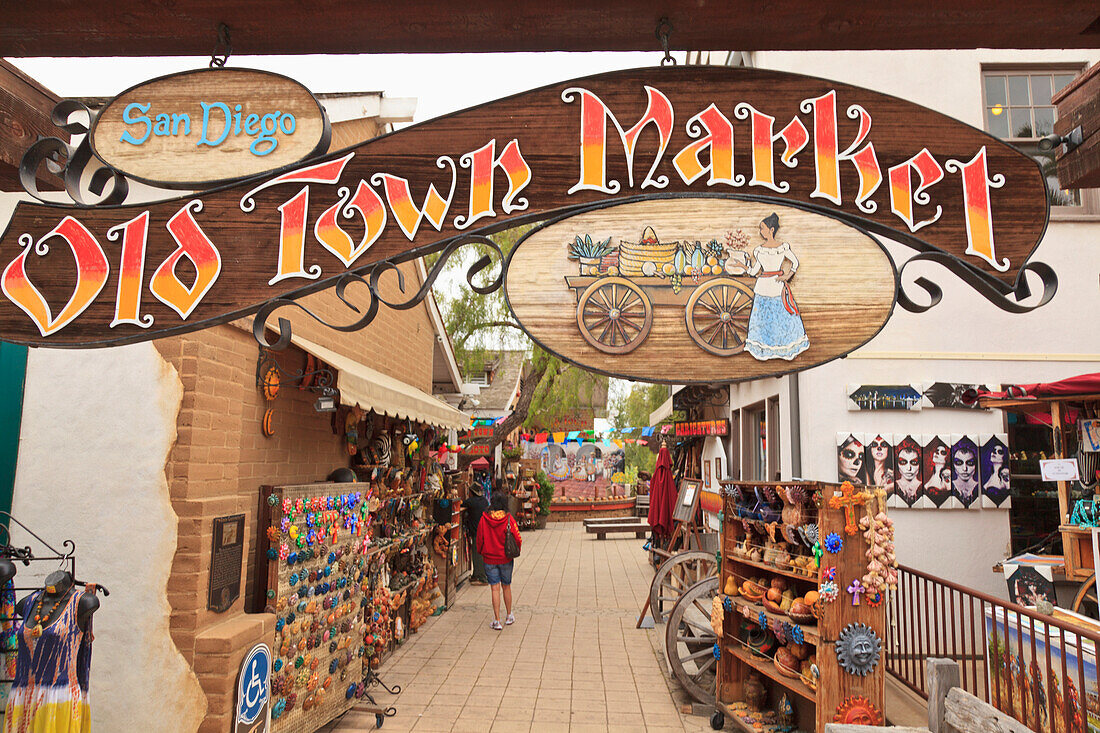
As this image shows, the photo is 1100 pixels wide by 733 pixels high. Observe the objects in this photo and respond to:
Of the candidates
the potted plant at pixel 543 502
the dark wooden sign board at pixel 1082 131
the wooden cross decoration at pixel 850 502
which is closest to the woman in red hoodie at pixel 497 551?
the wooden cross decoration at pixel 850 502

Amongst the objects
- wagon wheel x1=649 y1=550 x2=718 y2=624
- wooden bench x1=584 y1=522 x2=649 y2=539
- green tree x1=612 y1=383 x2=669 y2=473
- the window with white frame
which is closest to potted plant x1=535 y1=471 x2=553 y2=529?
wooden bench x1=584 y1=522 x2=649 y2=539

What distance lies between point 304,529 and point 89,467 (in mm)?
1483

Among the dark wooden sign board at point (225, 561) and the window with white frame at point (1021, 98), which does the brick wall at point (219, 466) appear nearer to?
the dark wooden sign board at point (225, 561)

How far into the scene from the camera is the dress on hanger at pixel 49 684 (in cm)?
307

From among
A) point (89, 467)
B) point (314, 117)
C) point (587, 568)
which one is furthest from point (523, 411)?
point (314, 117)

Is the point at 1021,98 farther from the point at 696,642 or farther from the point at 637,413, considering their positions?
the point at 637,413

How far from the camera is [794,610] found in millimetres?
4965

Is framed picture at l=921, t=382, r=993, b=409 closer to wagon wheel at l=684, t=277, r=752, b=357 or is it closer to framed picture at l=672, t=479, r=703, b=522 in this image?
framed picture at l=672, t=479, r=703, b=522

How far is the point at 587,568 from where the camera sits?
1430 cm

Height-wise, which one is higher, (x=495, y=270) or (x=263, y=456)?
(x=495, y=270)

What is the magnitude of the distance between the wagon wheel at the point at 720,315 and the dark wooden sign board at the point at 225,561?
3.66 m

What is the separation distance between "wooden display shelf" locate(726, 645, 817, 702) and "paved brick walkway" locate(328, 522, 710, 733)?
738mm

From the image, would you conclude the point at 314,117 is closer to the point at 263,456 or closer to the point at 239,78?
the point at 239,78

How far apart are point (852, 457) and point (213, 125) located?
276 inches
